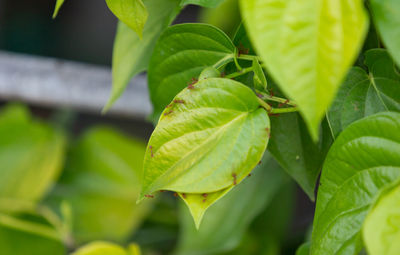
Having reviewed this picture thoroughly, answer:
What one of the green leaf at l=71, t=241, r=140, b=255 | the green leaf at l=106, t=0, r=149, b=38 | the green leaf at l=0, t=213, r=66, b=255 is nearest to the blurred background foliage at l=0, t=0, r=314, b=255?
the green leaf at l=0, t=213, r=66, b=255

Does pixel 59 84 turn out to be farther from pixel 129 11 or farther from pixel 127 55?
pixel 129 11

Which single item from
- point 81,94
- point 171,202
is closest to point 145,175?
point 81,94

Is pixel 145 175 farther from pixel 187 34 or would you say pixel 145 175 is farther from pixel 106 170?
pixel 106 170

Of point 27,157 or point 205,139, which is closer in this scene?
point 205,139

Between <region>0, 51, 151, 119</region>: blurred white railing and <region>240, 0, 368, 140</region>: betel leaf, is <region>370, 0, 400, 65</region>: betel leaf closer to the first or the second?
<region>240, 0, 368, 140</region>: betel leaf

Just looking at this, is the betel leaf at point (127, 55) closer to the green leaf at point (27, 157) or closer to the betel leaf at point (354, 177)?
the betel leaf at point (354, 177)

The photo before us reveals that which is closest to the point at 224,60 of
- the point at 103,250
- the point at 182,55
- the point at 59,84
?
the point at 182,55

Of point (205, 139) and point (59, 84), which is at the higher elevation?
point (205, 139)
